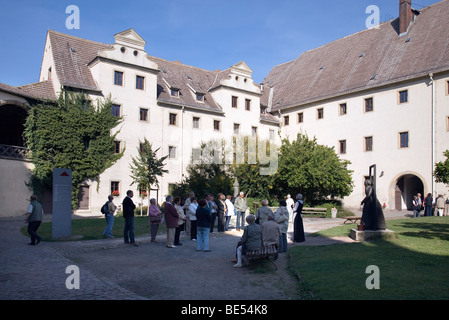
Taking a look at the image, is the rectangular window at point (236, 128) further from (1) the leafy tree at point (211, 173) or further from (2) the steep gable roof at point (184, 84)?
(1) the leafy tree at point (211, 173)

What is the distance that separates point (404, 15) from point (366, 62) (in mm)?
5340

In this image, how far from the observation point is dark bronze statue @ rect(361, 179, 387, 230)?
49.0 feet

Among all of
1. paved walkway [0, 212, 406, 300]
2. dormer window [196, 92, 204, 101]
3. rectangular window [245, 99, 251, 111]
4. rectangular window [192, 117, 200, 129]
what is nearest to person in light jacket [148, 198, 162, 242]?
paved walkway [0, 212, 406, 300]

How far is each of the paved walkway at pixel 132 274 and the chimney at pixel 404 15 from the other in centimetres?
3058

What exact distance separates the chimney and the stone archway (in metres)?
13.8

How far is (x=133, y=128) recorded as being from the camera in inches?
1363

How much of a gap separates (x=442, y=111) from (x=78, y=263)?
30010 mm

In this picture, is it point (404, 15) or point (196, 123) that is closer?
point (404, 15)

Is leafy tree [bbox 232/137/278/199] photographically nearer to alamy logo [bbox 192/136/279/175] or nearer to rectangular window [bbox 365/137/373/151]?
alamy logo [bbox 192/136/279/175]

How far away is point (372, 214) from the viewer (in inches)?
592

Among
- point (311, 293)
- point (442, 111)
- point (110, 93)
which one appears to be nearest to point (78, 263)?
point (311, 293)

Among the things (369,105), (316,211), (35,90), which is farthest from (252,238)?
(369,105)

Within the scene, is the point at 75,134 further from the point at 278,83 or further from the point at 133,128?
the point at 278,83

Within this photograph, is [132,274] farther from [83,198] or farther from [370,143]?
[370,143]
